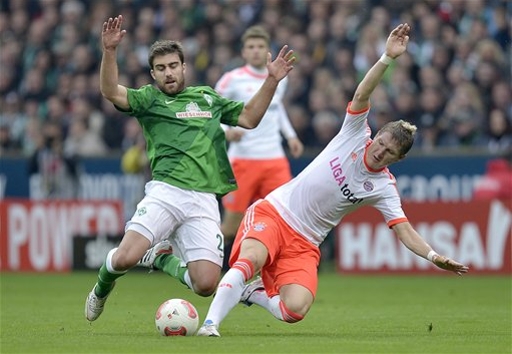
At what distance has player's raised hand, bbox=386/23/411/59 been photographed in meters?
9.70

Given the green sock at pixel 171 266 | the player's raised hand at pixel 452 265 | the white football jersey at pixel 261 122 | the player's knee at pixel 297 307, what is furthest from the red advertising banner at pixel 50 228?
the player's raised hand at pixel 452 265

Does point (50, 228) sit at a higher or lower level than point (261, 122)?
lower

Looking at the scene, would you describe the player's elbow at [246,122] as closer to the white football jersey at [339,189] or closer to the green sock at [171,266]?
the white football jersey at [339,189]

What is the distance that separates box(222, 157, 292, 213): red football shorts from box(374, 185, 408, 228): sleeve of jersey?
4822 millimetres

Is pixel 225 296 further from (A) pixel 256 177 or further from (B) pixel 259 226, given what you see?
(A) pixel 256 177

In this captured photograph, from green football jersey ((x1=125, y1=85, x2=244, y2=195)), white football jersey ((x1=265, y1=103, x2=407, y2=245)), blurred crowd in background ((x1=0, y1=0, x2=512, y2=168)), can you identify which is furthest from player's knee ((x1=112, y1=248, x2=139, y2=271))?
blurred crowd in background ((x1=0, y1=0, x2=512, y2=168))

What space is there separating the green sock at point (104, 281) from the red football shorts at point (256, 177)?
189 inches

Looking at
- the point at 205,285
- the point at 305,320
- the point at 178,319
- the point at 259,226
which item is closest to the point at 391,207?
the point at 259,226

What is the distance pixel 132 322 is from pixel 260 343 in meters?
2.37

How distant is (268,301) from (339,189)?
106 centimetres

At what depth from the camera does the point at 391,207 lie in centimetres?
1023

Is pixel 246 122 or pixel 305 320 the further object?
pixel 305 320

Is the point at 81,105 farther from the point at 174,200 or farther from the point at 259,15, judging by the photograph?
the point at 174,200

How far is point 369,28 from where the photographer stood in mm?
21031
